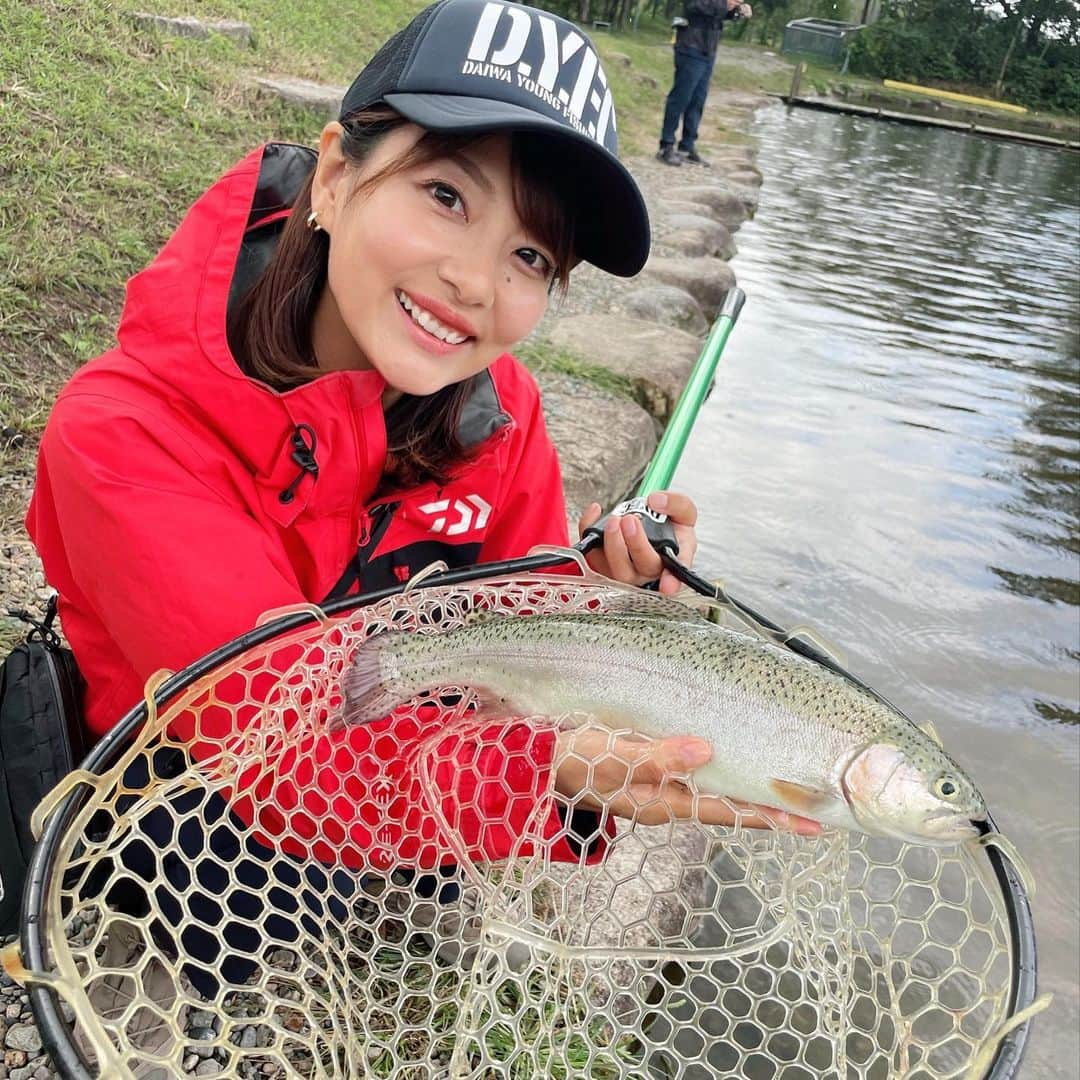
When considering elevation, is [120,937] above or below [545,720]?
below

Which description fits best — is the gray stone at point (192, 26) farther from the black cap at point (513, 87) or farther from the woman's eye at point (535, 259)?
the woman's eye at point (535, 259)

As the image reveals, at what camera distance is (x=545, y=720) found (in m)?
1.98

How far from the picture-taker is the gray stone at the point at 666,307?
7727 millimetres

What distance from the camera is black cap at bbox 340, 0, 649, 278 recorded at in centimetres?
185

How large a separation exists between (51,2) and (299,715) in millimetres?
6208

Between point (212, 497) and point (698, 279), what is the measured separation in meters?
7.56

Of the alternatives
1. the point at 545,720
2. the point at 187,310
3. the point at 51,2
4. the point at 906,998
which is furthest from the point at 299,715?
the point at 51,2

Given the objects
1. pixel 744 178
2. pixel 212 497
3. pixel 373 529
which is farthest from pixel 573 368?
pixel 744 178

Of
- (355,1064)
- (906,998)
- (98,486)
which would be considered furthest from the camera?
(906,998)

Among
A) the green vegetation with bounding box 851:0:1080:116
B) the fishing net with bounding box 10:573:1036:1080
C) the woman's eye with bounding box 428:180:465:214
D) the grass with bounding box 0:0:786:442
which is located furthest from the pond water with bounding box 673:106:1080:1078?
the green vegetation with bounding box 851:0:1080:116

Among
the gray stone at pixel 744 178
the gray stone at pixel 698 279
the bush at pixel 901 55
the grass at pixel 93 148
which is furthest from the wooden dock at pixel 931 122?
the grass at pixel 93 148

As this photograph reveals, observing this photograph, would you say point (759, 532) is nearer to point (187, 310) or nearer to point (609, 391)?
point (609, 391)

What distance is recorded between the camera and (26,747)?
6.71 feet

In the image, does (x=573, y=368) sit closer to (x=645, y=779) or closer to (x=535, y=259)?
(x=535, y=259)
